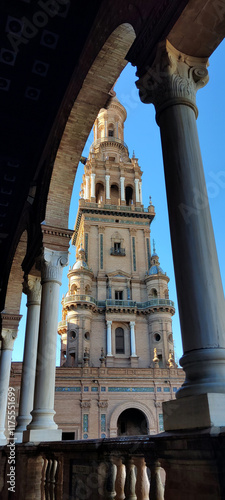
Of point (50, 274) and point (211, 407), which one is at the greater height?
point (50, 274)

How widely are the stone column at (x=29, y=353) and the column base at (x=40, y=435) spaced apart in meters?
2.26

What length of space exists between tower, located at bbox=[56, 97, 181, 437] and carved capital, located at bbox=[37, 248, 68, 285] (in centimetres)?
2254

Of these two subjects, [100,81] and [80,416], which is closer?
[100,81]

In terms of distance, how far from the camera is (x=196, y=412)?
2846 mm

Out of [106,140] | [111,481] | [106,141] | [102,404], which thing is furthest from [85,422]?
[106,140]

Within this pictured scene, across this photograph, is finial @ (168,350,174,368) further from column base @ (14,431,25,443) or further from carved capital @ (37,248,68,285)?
carved capital @ (37,248,68,285)

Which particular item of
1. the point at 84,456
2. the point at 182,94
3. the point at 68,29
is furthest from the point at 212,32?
the point at 84,456

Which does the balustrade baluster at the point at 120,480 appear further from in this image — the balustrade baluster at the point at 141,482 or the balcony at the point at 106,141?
the balcony at the point at 106,141

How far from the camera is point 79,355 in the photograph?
31.8 m

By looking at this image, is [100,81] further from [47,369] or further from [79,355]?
[79,355]

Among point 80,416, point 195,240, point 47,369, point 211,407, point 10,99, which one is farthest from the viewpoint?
point 80,416

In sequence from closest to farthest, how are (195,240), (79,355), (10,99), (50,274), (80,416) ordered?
1. (195,240)
2. (50,274)
3. (10,99)
4. (80,416)
5. (79,355)

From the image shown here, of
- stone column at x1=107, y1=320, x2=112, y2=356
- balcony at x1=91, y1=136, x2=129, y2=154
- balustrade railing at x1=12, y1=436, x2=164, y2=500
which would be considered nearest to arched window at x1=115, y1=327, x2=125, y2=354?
stone column at x1=107, y1=320, x2=112, y2=356

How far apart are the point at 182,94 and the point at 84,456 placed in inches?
156
